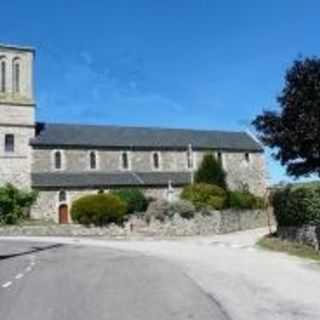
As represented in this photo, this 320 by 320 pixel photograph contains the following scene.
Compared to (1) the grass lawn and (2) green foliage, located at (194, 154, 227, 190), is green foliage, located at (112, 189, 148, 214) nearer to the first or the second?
(2) green foliage, located at (194, 154, 227, 190)

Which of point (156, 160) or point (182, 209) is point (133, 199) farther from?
point (156, 160)

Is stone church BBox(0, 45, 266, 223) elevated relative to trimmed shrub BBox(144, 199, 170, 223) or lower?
elevated

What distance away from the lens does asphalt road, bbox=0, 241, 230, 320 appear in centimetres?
1073

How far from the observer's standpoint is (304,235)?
91.0ft

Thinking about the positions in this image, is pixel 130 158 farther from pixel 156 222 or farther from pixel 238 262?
pixel 238 262

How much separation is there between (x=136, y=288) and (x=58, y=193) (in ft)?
150

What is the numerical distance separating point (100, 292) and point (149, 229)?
36005 mm

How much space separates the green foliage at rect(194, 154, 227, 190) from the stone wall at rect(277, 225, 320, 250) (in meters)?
34.2

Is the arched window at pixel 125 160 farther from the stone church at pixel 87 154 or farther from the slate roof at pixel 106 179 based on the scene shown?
the slate roof at pixel 106 179

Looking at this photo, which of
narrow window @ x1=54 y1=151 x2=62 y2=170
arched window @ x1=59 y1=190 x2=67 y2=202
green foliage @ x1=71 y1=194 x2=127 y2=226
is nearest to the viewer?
green foliage @ x1=71 y1=194 x2=127 y2=226

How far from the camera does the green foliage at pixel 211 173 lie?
65.7 m

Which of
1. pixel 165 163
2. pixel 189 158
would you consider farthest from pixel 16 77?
pixel 189 158

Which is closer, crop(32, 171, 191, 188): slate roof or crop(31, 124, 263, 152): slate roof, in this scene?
crop(32, 171, 191, 188): slate roof

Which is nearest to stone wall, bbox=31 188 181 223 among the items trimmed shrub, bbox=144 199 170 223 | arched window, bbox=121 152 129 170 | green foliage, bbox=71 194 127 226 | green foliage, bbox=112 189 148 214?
green foliage, bbox=112 189 148 214
